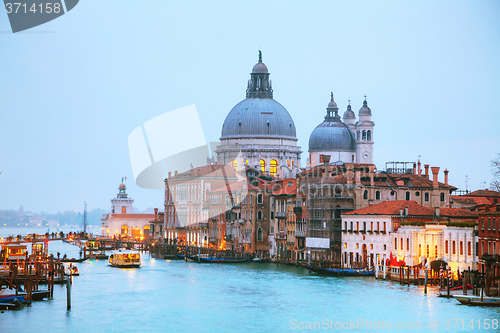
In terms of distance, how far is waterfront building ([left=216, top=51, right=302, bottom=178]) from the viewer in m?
97.1

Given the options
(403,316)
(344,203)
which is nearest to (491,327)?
(403,316)

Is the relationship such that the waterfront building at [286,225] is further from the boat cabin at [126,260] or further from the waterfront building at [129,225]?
the waterfront building at [129,225]

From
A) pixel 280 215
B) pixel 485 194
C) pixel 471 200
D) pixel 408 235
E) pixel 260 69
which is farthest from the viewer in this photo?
pixel 260 69

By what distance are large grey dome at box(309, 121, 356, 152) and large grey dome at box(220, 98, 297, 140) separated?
11.1 ft

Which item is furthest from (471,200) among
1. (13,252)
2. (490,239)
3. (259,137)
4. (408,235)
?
(259,137)

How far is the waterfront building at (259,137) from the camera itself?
9706cm

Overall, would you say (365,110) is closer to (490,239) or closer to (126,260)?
(126,260)

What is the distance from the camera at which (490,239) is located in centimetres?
4053

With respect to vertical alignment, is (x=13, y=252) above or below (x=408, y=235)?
below

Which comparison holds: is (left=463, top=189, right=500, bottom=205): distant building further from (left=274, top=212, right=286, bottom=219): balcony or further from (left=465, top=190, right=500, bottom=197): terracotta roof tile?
(left=274, top=212, right=286, bottom=219): balcony

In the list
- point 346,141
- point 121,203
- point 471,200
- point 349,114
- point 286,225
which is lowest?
point 286,225

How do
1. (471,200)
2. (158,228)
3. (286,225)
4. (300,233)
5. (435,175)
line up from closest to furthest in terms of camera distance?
(435,175) → (471,200) → (300,233) → (286,225) → (158,228)

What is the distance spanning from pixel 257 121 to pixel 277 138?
2.76 meters

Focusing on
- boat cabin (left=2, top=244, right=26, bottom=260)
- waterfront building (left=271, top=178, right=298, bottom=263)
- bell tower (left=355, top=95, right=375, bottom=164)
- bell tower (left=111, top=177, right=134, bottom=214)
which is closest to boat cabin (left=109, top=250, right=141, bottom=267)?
waterfront building (left=271, top=178, right=298, bottom=263)
